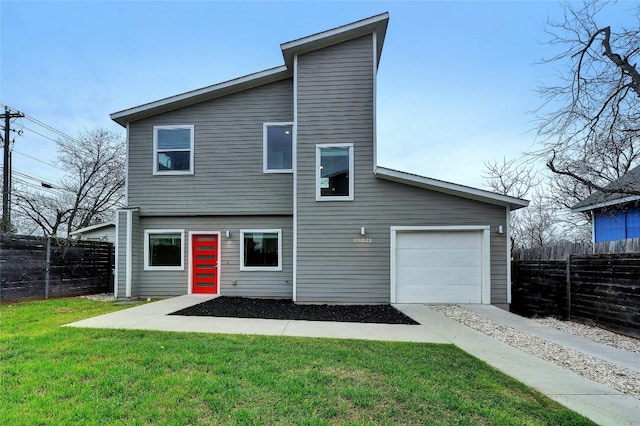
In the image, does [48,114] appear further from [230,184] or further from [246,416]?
[246,416]

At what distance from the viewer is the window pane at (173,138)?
32.4 feet

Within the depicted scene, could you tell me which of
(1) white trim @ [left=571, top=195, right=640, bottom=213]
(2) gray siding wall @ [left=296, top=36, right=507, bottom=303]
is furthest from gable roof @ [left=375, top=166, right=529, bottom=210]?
(1) white trim @ [left=571, top=195, right=640, bottom=213]

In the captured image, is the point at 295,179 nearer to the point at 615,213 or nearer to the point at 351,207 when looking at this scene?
the point at 351,207

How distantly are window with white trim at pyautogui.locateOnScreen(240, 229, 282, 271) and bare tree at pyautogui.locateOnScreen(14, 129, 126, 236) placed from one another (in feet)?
41.8

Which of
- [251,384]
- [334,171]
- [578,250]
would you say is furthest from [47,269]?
[578,250]

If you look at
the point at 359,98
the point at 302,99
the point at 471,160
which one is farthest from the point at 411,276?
the point at 471,160

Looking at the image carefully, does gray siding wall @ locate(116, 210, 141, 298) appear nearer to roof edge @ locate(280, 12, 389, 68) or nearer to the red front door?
the red front door

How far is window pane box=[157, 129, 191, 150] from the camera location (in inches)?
389

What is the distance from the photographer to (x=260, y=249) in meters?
9.72

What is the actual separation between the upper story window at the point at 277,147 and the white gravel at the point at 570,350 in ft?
18.9

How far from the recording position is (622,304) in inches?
239

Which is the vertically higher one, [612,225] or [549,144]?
[549,144]

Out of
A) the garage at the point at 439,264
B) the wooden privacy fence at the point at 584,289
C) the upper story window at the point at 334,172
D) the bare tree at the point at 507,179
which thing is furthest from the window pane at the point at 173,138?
the bare tree at the point at 507,179

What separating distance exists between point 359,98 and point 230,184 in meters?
4.47
